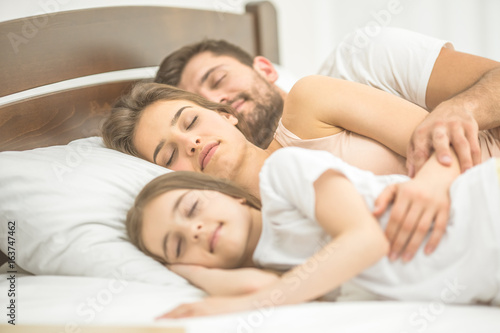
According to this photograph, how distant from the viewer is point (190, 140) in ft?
4.39

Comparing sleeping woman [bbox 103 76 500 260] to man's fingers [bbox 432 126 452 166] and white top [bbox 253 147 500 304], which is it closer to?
man's fingers [bbox 432 126 452 166]

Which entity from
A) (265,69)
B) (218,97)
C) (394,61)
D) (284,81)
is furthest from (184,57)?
(394,61)

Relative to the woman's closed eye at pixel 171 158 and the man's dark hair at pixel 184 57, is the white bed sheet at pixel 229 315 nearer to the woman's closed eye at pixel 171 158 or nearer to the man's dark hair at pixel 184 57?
the woman's closed eye at pixel 171 158

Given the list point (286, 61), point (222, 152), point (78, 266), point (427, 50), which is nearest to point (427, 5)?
point (286, 61)

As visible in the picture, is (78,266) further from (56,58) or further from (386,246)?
(56,58)

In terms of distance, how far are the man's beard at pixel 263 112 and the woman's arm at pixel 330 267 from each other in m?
0.92

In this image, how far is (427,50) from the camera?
5.13 feet

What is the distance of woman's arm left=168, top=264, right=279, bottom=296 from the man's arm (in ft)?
1.53

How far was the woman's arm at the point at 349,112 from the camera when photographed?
126 centimetres

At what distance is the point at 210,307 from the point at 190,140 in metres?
0.55

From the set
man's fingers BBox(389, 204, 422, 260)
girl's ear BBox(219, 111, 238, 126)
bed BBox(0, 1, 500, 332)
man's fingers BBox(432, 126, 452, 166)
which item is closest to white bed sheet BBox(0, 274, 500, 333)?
bed BBox(0, 1, 500, 332)

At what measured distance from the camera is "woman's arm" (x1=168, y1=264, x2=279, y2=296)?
3.15ft

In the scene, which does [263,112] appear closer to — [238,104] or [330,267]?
[238,104]

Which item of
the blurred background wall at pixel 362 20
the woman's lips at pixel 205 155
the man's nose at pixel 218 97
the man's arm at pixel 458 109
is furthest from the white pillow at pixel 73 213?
the blurred background wall at pixel 362 20
